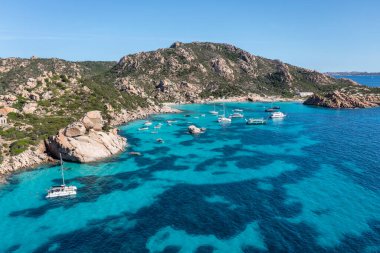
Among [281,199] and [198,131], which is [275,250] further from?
[198,131]

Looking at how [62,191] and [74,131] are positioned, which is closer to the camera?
[62,191]

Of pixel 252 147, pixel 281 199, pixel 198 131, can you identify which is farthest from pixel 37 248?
pixel 198 131

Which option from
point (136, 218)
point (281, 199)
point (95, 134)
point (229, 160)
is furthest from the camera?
point (95, 134)

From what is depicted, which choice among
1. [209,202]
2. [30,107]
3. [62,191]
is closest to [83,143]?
[62,191]

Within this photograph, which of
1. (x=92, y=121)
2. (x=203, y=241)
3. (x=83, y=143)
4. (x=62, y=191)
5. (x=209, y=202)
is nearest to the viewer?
(x=203, y=241)

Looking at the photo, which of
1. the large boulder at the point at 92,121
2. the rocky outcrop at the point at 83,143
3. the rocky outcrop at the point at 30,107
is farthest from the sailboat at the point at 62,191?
the rocky outcrop at the point at 30,107

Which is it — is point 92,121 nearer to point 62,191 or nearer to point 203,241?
point 62,191
